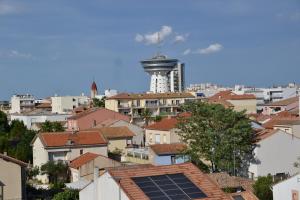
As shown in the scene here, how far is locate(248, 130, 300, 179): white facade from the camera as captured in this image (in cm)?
4444

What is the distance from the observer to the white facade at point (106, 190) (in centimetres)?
2072

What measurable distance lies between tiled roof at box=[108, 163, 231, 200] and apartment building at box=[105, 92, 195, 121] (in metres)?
67.3

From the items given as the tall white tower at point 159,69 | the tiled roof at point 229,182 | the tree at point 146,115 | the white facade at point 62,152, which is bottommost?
the tiled roof at point 229,182

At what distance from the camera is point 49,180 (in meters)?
47.4

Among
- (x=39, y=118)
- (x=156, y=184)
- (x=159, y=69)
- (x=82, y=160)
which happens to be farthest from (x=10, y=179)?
(x=159, y=69)

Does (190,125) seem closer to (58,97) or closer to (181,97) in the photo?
(181,97)

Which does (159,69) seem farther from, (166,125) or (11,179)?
(11,179)

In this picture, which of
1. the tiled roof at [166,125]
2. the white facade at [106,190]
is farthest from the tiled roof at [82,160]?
the white facade at [106,190]

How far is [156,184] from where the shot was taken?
69.5 ft

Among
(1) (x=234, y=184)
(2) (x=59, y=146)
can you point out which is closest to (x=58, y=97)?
(2) (x=59, y=146)

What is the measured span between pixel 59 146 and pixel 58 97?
255 ft

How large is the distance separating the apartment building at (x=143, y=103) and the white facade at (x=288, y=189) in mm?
61198

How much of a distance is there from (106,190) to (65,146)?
Answer: 91.2ft

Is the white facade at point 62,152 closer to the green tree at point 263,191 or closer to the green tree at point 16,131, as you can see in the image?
the green tree at point 263,191
